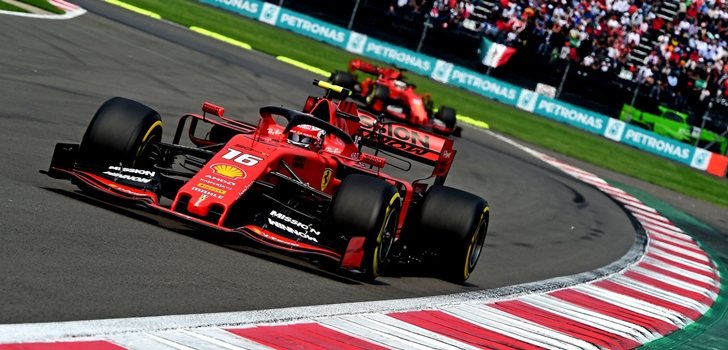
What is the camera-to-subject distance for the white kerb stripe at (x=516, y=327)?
8352 millimetres

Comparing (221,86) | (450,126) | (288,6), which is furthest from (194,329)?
(288,6)

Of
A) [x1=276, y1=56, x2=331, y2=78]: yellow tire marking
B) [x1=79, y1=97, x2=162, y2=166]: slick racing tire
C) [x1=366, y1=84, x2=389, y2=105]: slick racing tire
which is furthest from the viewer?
[x1=276, y1=56, x2=331, y2=78]: yellow tire marking

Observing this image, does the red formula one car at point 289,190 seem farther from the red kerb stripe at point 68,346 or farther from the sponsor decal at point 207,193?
the red kerb stripe at point 68,346

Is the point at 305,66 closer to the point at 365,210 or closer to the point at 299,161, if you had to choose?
the point at 299,161

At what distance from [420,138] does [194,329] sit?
616 cm

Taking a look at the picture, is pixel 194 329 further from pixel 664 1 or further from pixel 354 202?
pixel 664 1

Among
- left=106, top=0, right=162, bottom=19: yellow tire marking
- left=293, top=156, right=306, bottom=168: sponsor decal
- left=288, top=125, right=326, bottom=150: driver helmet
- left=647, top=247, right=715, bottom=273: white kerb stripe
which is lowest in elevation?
left=106, top=0, right=162, bottom=19: yellow tire marking

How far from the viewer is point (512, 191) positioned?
1816 cm

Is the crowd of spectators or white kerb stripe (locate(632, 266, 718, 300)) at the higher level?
the crowd of spectators

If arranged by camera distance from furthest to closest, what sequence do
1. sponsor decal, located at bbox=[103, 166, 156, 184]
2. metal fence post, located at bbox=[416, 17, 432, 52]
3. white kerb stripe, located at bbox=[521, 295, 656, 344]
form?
1. metal fence post, located at bbox=[416, 17, 432, 52]
2. white kerb stripe, located at bbox=[521, 295, 656, 344]
3. sponsor decal, located at bbox=[103, 166, 156, 184]

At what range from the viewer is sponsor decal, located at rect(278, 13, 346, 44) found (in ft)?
125

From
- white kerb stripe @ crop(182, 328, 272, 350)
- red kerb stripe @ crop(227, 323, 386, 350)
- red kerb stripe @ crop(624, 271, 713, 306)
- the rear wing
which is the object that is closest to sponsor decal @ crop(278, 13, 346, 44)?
red kerb stripe @ crop(624, 271, 713, 306)

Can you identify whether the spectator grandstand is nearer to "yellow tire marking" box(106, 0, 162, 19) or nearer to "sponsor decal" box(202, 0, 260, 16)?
"sponsor decal" box(202, 0, 260, 16)

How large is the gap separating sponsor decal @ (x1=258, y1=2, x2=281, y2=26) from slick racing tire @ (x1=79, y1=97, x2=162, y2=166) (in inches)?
1161
